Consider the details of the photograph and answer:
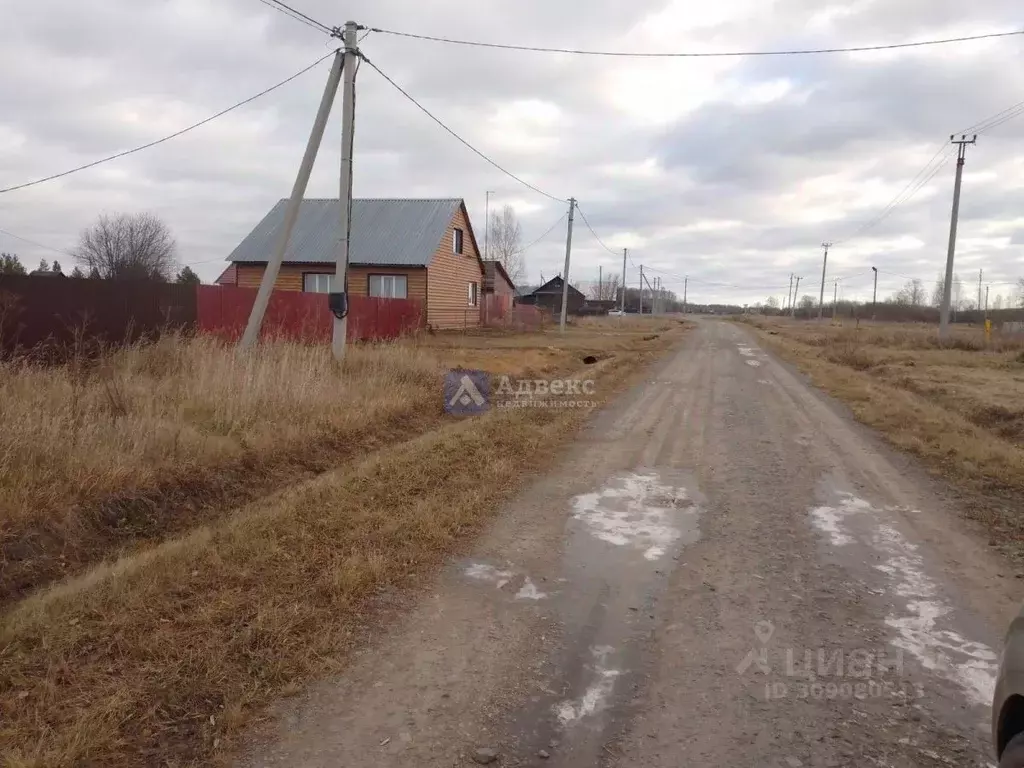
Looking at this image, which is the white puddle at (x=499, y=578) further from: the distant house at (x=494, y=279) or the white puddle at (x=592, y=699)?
the distant house at (x=494, y=279)

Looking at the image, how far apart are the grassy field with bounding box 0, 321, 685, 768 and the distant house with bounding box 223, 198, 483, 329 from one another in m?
20.2

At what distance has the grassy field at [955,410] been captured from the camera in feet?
22.1

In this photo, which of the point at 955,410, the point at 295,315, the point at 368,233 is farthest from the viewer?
the point at 368,233

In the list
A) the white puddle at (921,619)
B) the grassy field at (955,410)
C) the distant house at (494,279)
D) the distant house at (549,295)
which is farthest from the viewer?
the distant house at (549,295)

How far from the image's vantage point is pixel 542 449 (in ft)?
27.8

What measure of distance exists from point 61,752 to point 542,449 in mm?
6298

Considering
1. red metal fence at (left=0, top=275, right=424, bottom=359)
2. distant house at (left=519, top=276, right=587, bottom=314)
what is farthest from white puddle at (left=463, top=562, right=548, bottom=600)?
distant house at (left=519, top=276, right=587, bottom=314)

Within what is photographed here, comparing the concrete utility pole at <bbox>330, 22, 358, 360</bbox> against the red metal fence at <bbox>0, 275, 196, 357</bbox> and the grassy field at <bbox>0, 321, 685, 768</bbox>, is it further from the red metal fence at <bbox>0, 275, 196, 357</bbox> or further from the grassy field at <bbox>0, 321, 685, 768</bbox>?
the red metal fence at <bbox>0, 275, 196, 357</bbox>

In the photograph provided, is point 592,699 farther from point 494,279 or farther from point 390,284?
Result: point 494,279

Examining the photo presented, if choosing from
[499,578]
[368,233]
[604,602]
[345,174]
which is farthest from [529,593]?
[368,233]

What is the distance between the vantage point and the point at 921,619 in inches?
153

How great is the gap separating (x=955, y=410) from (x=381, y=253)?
23.7 meters

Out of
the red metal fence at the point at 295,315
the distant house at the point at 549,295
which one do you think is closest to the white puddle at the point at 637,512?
the red metal fence at the point at 295,315

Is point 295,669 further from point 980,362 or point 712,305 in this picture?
point 712,305
